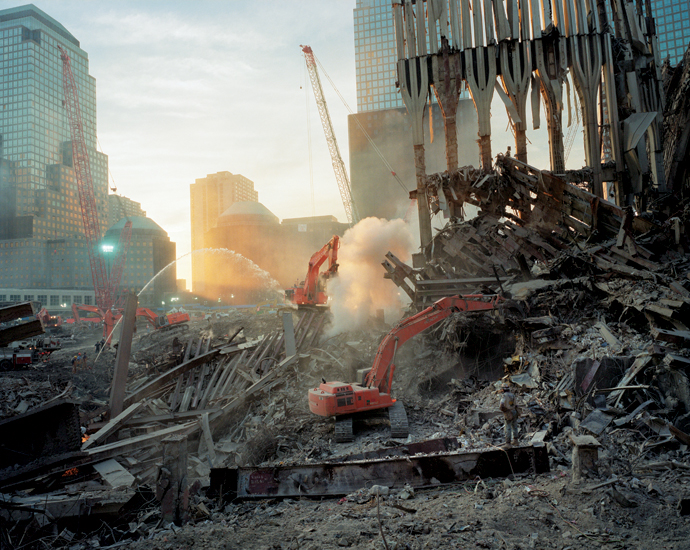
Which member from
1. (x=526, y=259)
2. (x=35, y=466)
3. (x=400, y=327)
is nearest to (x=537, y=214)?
(x=526, y=259)

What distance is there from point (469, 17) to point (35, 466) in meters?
27.5

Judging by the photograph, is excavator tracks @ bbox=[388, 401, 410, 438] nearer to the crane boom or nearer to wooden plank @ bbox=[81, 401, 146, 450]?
wooden plank @ bbox=[81, 401, 146, 450]

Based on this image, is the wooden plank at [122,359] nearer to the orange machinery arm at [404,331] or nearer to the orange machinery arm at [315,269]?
the orange machinery arm at [404,331]

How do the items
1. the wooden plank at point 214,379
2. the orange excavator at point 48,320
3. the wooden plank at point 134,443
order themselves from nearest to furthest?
the wooden plank at point 134,443 < the wooden plank at point 214,379 < the orange excavator at point 48,320

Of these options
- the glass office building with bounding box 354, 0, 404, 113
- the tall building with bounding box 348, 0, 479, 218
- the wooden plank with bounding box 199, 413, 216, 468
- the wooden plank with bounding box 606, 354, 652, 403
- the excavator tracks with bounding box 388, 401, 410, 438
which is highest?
the glass office building with bounding box 354, 0, 404, 113

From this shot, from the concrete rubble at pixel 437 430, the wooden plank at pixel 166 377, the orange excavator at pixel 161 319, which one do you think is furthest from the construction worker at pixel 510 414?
the orange excavator at pixel 161 319

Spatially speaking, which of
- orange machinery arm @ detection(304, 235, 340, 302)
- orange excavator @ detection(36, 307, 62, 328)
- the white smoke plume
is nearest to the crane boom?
orange excavator @ detection(36, 307, 62, 328)

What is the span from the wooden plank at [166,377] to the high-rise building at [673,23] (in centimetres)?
8686

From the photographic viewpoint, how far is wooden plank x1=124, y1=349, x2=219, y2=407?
38.9ft

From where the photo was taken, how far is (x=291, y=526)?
16.9 feet

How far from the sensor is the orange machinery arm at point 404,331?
379 inches

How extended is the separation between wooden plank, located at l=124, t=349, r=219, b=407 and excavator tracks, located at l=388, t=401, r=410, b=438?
704 cm

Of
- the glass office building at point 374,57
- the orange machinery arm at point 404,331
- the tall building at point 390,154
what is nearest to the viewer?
the orange machinery arm at point 404,331

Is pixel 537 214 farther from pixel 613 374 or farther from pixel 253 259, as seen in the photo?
pixel 253 259
